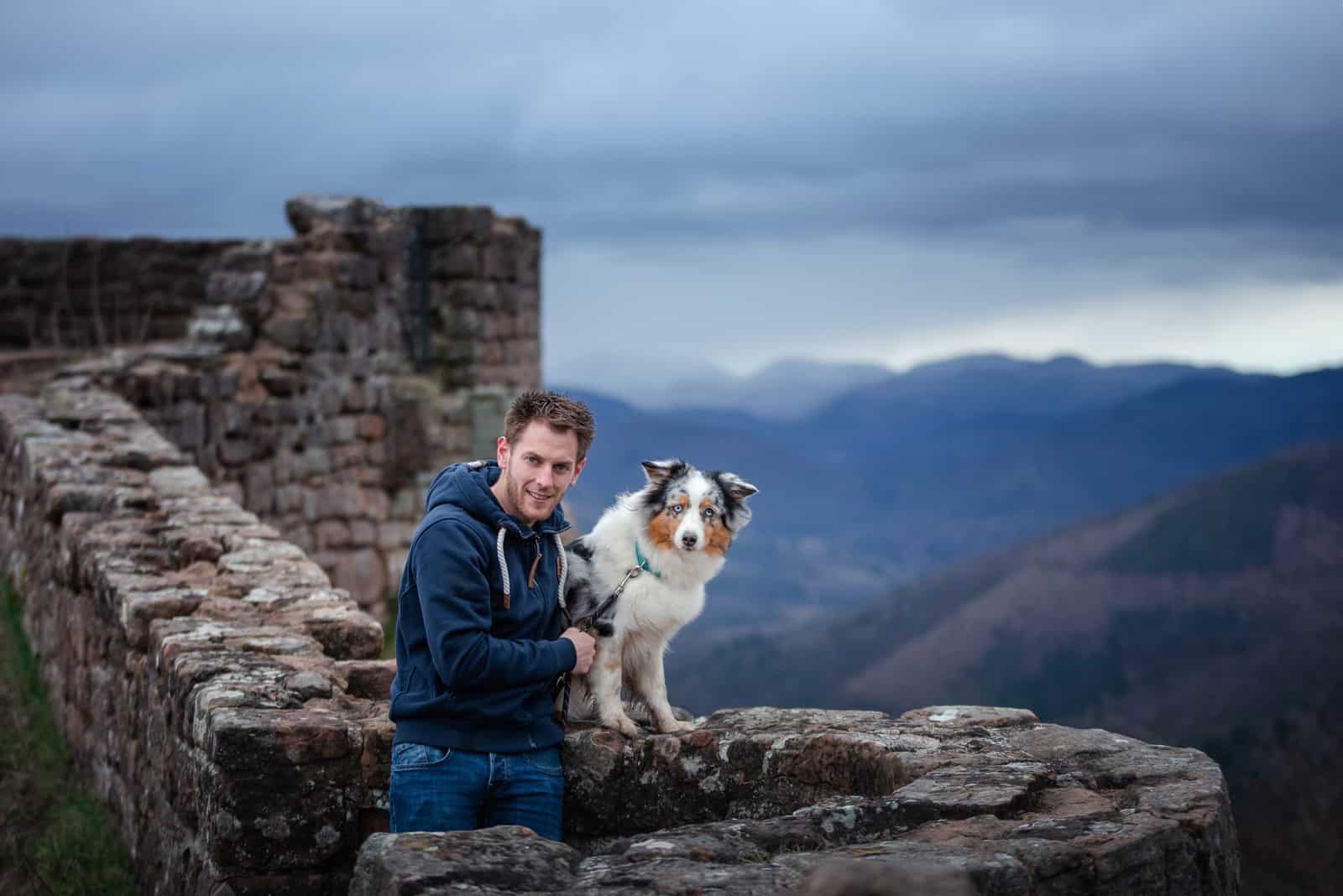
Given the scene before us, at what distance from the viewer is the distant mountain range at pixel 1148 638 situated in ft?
96.5

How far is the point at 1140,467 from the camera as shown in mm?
96750

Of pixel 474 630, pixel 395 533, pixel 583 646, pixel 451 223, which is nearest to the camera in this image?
pixel 474 630

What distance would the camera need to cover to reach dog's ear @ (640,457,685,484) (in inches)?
186

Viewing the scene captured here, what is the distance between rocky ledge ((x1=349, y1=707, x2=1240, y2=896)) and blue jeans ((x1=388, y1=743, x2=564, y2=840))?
28 centimetres

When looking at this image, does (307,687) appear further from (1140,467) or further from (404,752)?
(1140,467)

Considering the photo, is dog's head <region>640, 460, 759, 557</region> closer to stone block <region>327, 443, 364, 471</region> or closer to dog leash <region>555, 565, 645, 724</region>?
dog leash <region>555, 565, 645, 724</region>

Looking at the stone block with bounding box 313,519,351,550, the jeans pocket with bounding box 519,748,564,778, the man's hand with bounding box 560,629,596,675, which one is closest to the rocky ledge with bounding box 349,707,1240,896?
the jeans pocket with bounding box 519,748,564,778

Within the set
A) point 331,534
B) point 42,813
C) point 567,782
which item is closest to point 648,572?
point 567,782

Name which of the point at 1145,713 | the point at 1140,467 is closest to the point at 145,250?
the point at 1145,713

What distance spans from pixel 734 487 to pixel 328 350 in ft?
33.0

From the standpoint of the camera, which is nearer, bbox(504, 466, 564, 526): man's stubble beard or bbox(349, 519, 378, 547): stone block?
bbox(504, 466, 564, 526): man's stubble beard

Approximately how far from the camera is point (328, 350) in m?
14.1

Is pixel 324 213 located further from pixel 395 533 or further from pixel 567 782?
pixel 567 782

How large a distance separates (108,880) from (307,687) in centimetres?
142
